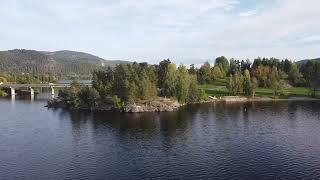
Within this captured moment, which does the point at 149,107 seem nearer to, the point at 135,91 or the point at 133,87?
the point at 135,91

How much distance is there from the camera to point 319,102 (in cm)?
17788

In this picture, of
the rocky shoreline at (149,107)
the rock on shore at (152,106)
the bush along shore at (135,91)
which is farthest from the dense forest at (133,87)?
the rock on shore at (152,106)

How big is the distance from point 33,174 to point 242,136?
52708 millimetres

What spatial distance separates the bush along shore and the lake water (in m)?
12.8

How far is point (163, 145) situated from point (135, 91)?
66095mm

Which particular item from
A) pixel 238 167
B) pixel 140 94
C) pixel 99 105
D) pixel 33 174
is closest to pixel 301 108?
pixel 140 94

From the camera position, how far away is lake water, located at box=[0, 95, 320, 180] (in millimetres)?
72500

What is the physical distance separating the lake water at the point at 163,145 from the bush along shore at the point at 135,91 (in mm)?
12829

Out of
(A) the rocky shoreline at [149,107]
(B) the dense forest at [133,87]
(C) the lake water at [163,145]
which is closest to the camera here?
(C) the lake water at [163,145]

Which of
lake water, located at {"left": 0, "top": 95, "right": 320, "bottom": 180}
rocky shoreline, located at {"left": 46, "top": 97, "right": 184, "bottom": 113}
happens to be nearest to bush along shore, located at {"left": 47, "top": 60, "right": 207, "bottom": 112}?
rocky shoreline, located at {"left": 46, "top": 97, "right": 184, "bottom": 113}

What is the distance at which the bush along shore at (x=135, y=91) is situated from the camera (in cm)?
15788

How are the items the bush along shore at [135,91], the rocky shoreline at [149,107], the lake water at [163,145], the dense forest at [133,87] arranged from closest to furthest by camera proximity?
the lake water at [163,145] → the rocky shoreline at [149,107] → the bush along shore at [135,91] → the dense forest at [133,87]

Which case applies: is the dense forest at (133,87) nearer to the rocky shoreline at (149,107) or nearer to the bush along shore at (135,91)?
the bush along shore at (135,91)

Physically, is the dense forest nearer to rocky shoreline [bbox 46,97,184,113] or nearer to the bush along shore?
the bush along shore
